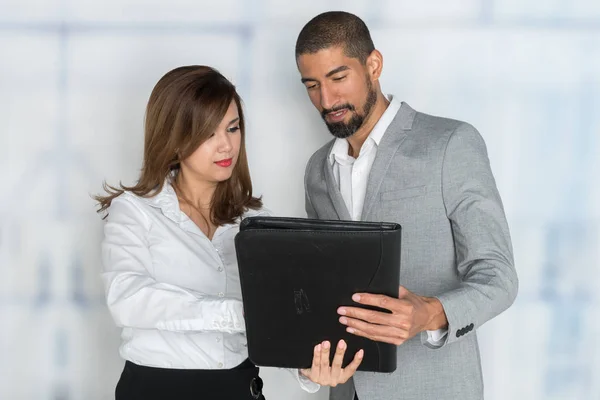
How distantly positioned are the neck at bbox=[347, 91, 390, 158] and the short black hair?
14 centimetres

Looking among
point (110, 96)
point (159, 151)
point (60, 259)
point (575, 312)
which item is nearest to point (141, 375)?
point (159, 151)

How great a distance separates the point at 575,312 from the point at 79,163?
80.6 inches

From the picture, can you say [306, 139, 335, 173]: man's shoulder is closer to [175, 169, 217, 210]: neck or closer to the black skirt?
[175, 169, 217, 210]: neck

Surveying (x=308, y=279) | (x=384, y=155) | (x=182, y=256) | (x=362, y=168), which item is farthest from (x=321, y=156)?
(x=308, y=279)

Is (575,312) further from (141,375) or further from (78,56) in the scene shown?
(78,56)

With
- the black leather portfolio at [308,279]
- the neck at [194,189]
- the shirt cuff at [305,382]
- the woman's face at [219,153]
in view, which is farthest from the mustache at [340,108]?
the shirt cuff at [305,382]

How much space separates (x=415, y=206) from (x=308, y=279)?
541 millimetres

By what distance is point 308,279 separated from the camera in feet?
5.20

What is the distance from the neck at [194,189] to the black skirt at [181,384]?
1.71 feet

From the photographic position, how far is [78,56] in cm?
283

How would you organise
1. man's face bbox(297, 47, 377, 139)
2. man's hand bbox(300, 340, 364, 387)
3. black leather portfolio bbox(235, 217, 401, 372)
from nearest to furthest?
black leather portfolio bbox(235, 217, 401, 372), man's hand bbox(300, 340, 364, 387), man's face bbox(297, 47, 377, 139)

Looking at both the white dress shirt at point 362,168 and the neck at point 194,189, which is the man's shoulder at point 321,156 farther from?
the neck at point 194,189

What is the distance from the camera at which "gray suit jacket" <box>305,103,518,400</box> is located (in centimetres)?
191

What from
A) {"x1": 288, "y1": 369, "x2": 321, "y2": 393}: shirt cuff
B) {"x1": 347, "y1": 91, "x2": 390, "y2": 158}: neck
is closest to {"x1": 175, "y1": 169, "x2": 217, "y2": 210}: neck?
{"x1": 347, "y1": 91, "x2": 390, "y2": 158}: neck
